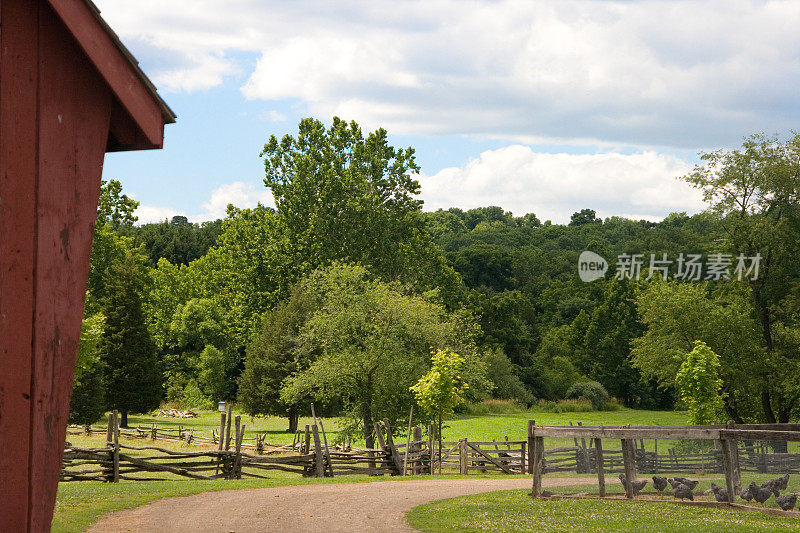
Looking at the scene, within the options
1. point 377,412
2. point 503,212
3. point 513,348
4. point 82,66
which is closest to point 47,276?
point 82,66

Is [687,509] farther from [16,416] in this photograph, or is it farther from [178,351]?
[178,351]

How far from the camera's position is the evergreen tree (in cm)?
5125

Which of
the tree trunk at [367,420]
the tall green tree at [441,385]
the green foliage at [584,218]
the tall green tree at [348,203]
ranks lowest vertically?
the tree trunk at [367,420]

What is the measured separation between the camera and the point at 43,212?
5492mm

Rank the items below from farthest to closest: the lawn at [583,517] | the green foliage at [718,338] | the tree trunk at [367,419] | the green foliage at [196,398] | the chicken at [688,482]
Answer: the green foliage at [196,398], the green foliage at [718,338], the tree trunk at [367,419], the chicken at [688,482], the lawn at [583,517]

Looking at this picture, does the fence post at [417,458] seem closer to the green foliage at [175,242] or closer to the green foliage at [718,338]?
the green foliage at [718,338]

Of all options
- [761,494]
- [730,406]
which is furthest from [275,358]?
[761,494]

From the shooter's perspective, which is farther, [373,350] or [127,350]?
[127,350]

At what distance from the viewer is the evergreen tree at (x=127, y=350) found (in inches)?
2018

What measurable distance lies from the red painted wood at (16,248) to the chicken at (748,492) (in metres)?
12.4

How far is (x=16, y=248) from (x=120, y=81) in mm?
1307

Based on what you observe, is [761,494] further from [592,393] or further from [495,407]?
[592,393]

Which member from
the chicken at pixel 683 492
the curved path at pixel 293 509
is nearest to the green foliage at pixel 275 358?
the curved path at pixel 293 509

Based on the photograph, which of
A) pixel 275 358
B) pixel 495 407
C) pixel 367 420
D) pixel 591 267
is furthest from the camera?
pixel 591 267
